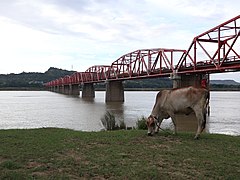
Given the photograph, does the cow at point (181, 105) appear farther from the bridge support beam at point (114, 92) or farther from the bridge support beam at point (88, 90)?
the bridge support beam at point (88, 90)

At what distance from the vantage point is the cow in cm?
1275

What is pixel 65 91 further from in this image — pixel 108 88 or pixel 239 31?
pixel 239 31

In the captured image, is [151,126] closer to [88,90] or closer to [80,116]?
[80,116]

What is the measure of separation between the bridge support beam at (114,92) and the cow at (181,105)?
230 feet

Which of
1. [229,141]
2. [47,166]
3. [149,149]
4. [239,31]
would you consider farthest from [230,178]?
[239,31]

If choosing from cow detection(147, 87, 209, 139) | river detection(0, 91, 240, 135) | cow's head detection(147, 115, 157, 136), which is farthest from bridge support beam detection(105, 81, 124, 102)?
cow's head detection(147, 115, 157, 136)

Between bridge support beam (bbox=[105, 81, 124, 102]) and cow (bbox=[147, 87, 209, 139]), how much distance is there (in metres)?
70.2

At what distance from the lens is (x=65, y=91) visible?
6437 inches

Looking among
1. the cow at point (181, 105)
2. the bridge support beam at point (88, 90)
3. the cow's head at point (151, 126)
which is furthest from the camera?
the bridge support beam at point (88, 90)

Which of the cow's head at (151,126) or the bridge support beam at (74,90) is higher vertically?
the cow's head at (151,126)

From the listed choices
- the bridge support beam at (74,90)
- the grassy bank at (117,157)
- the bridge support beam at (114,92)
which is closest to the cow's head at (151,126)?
the grassy bank at (117,157)

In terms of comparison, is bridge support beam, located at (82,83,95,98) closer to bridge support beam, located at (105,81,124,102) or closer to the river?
bridge support beam, located at (105,81,124,102)

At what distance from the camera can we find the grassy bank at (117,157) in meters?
7.64

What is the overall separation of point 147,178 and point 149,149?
307 centimetres
